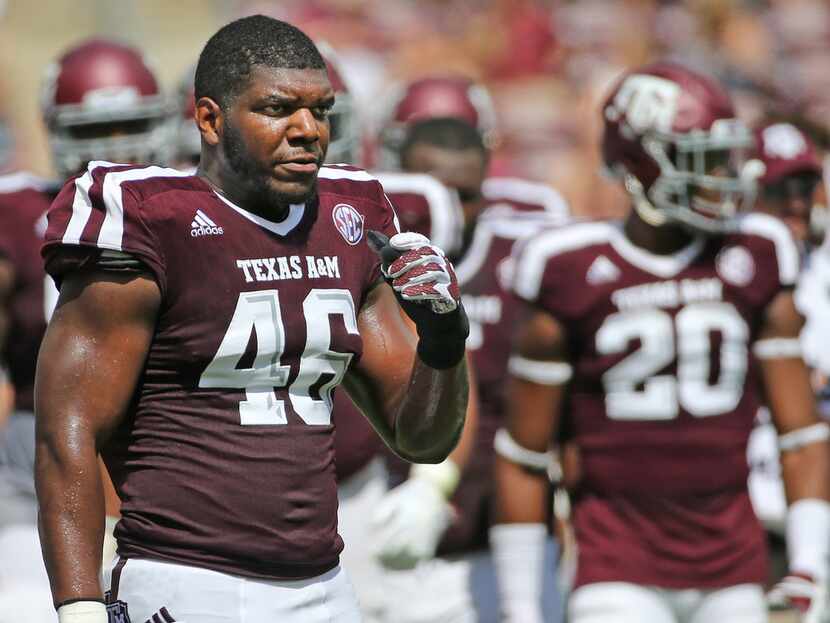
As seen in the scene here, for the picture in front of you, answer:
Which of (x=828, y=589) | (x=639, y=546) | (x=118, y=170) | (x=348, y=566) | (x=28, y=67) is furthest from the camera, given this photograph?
(x=28, y=67)

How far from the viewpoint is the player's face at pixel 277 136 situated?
3.04 m

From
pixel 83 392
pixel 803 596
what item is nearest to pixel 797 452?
pixel 803 596

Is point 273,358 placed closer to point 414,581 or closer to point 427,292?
point 427,292

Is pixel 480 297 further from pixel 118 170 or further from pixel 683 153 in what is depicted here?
pixel 118 170

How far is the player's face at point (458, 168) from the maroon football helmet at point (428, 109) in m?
0.52

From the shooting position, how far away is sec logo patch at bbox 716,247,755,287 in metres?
4.51

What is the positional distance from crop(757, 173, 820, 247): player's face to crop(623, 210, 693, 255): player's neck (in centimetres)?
179

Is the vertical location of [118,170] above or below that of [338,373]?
above

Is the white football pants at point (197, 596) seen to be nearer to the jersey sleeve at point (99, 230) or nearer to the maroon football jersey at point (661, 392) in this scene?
the jersey sleeve at point (99, 230)

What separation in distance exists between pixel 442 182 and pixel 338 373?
2.42 meters

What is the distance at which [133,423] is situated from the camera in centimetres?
306

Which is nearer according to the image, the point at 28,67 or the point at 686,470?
the point at 686,470

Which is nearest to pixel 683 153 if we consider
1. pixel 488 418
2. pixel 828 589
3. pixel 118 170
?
pixel 488 418

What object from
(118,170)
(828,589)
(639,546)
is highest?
(118,170)
